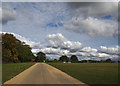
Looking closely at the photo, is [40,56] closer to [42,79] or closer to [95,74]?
[95,74]

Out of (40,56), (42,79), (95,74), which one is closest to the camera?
(42,79)

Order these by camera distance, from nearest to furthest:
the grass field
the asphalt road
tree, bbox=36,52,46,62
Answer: the asphalt road < the grass field < tree, bbox=36,52,46,62

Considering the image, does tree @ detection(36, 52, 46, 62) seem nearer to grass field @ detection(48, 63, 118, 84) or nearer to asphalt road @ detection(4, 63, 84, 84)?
grass field @ detection(48, 63, 118, 84)

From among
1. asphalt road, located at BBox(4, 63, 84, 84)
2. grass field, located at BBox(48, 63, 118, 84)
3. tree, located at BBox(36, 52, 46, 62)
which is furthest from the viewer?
tree, located at BBox(36, 52, 46, 62)

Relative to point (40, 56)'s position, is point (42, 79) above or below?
below

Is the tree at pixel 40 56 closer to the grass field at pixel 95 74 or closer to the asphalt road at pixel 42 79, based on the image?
the grass field at pixel 95 74

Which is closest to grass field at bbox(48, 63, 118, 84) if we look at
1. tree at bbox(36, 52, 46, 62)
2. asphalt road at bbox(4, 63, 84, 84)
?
asphalt road at bbox(4, 63, 84, 84)

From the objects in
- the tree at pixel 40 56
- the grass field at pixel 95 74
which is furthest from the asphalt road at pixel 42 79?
the tree at pixel 40 56

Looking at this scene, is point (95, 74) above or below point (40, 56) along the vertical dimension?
below

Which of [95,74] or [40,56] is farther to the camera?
[40,56]

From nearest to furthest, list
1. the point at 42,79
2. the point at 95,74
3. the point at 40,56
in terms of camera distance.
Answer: the point at 42,79 < the point at 95,74 < the point at 40,56

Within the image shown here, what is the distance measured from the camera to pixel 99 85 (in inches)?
450

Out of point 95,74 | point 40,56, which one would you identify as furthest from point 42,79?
point 40,56

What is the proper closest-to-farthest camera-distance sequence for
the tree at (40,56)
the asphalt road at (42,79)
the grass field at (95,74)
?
1. the asphalt road at (42,79)
2. the grass field at (95,74)
3. the tree at (40,56)
